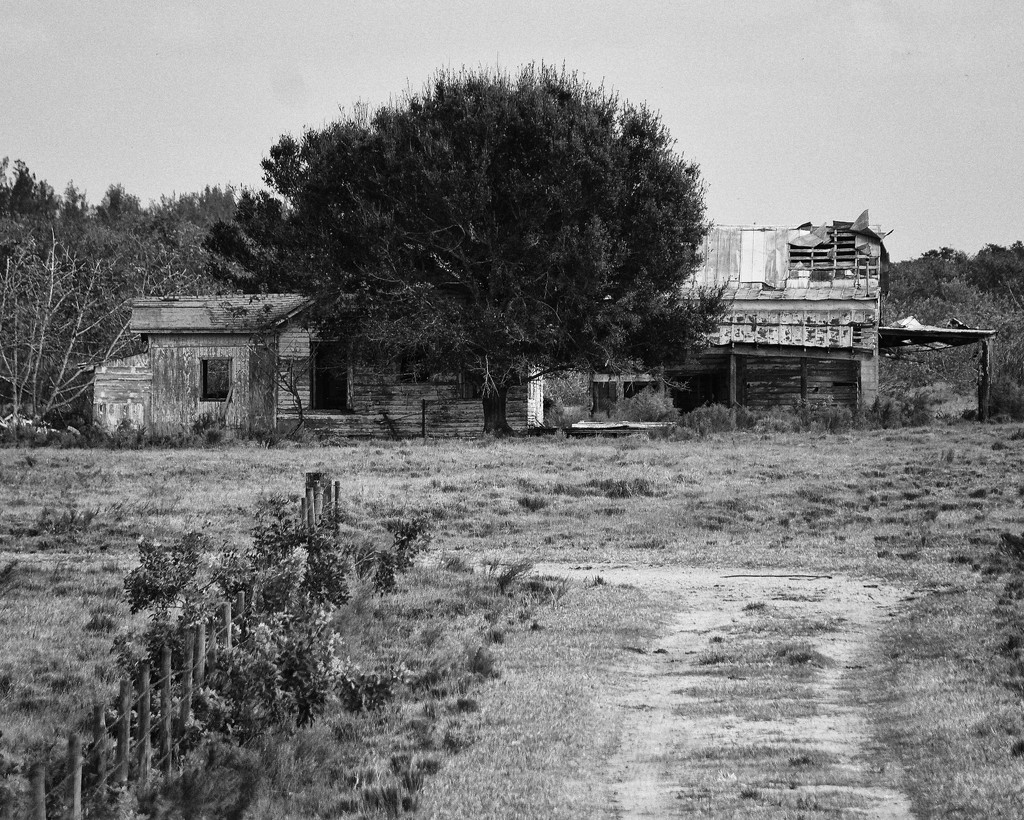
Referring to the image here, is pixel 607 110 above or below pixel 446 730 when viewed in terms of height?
above

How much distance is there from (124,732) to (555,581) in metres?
8.04

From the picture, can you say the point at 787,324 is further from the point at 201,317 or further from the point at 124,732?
the point at 124,732

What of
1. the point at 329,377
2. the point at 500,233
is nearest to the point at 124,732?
the point at 500,233

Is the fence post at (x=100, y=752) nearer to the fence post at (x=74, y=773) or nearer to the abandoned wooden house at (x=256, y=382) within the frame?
the fence post at (x=74, y=773)

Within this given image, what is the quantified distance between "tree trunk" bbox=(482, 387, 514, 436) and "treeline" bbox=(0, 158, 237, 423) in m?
9.64

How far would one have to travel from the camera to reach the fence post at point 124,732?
591cm

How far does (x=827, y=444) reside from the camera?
27406 millimetres

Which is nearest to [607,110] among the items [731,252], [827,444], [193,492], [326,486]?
[827,444]

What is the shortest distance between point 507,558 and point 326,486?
2.35m

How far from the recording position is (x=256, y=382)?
114 ft

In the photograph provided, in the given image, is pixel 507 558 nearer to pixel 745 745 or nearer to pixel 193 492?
pixel 193 492

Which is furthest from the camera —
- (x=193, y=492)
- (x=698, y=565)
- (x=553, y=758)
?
(x=193, y=492)

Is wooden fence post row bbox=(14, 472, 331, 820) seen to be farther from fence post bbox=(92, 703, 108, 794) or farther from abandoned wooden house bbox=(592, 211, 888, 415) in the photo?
abandoned wooden house bbox=(592, 211, 888, 415)

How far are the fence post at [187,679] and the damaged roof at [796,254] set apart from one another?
38.4m
